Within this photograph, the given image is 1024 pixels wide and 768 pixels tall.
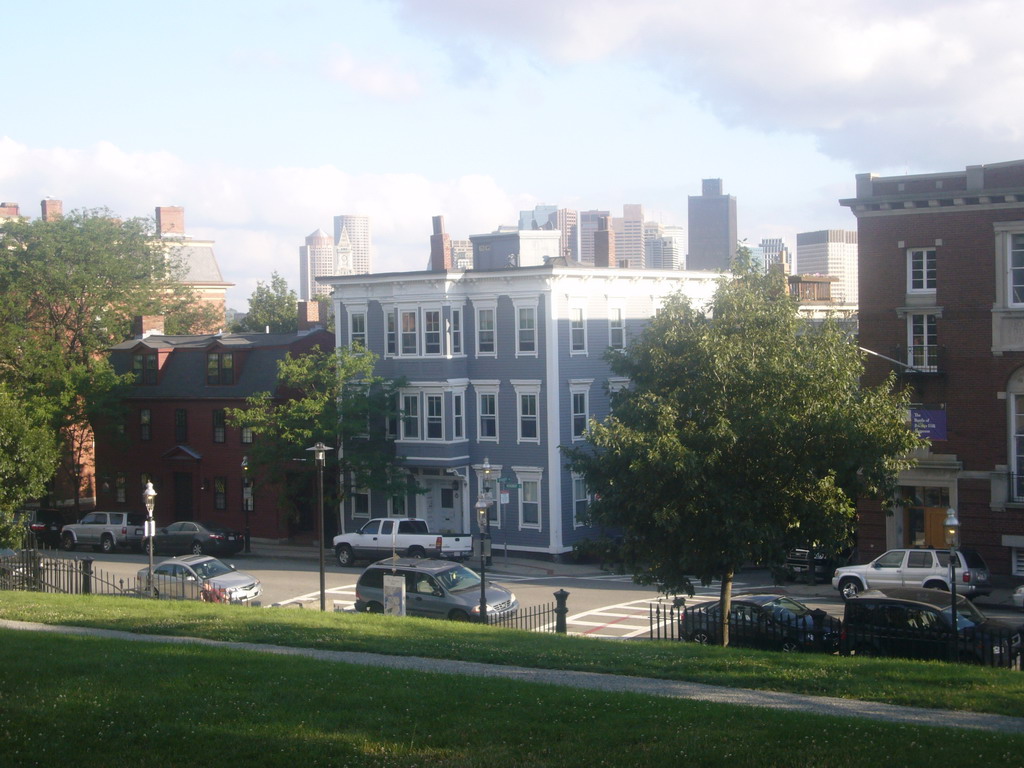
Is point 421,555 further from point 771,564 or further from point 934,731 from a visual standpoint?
point 934,731

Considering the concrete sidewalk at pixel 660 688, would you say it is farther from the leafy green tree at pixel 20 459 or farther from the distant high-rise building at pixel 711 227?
the distant high-rise building at pixel 711 227

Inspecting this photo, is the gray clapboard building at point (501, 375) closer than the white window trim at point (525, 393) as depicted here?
Yes

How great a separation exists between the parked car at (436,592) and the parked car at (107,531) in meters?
23.6

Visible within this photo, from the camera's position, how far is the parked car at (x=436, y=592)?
26.8 m

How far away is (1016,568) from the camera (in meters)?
33.1

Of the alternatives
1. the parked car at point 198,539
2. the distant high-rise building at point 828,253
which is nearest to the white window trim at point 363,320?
the parked car at point 198,539

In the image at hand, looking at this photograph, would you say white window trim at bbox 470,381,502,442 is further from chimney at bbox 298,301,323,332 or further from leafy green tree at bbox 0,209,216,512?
leafy green tree at bbox 0,209,216,512

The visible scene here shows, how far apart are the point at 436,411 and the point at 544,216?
26.3 meters

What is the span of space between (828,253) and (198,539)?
280ft

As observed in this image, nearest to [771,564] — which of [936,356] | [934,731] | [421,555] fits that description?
[934,731]

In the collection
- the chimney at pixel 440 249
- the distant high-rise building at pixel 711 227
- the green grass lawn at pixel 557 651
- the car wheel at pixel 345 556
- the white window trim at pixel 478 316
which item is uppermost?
the distant high-rise building at pixel 711 227

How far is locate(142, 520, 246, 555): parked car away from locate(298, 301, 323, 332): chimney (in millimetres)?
12121

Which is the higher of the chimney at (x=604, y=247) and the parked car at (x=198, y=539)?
the chimney at (x=604, y=247)

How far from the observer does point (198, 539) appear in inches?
1763
